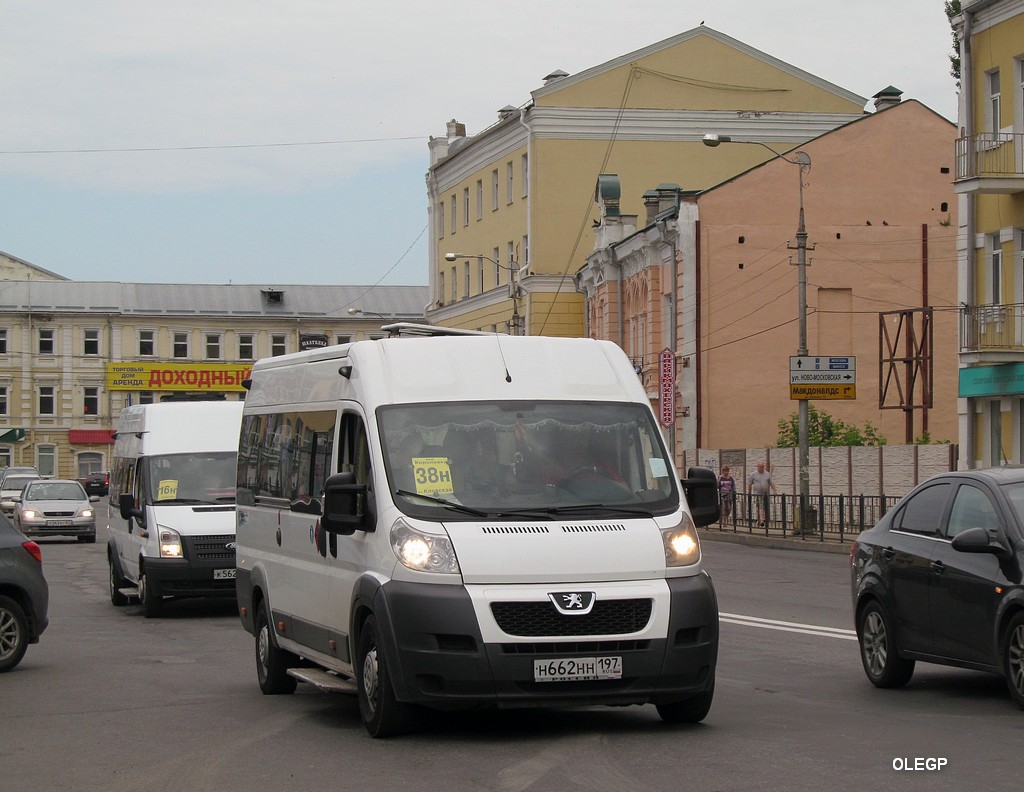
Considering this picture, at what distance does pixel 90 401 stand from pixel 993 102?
73794mm

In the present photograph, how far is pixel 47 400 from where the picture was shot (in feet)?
324

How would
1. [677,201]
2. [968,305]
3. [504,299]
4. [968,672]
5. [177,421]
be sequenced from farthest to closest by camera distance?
[504,299] → [677,201] → [968,305] → [177,421] → [968,672]

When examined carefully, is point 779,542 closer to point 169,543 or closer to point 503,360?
point 169,543

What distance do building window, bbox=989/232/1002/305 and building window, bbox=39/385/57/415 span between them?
7398cm

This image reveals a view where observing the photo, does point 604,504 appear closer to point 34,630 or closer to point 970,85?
point 34,630

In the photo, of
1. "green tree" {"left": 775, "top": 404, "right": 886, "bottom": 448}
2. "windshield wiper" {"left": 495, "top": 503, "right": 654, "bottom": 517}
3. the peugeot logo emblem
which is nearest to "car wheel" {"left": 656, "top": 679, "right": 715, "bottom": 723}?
the peugeot logo emblem

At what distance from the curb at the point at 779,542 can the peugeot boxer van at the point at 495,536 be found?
71.5 feet

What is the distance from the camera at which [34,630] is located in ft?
45.0

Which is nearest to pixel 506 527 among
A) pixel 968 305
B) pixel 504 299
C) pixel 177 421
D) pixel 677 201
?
pixel 177 421

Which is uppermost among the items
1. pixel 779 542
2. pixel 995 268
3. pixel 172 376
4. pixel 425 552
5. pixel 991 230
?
pixel 991 230

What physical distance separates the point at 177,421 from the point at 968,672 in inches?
449

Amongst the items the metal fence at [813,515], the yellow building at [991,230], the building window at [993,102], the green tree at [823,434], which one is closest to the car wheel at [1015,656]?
the metal fence at [813,515]

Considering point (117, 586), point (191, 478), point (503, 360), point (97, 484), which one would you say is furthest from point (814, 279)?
point (97, 484)

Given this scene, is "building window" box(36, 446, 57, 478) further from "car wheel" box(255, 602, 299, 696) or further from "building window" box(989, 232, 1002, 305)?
"car wheel" box(255, 602, 299, 696)
